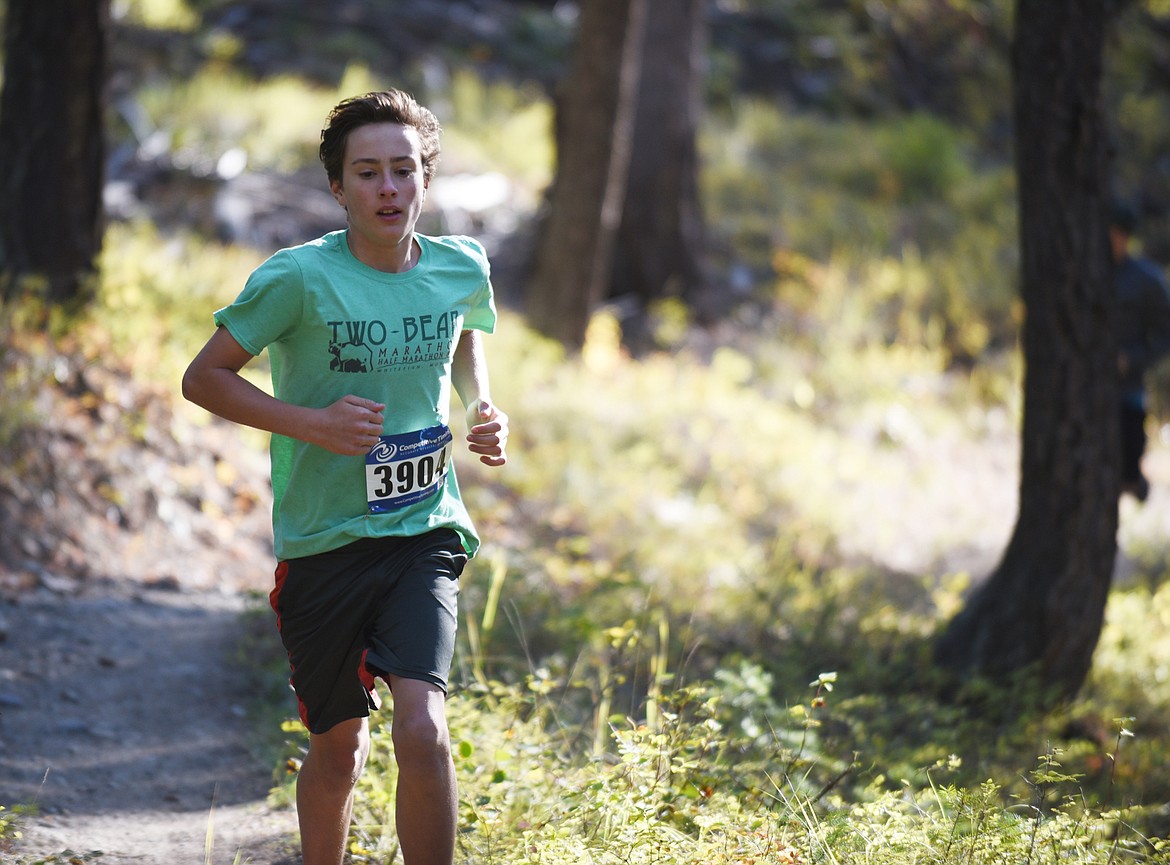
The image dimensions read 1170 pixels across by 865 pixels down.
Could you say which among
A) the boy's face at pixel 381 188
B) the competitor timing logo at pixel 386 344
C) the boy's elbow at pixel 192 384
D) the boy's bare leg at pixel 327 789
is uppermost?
the boy's face at pixel 381 188

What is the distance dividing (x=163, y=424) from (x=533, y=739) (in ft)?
12.1

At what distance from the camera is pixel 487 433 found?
3049 millimetres

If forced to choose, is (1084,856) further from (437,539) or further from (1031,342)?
(1031,342)

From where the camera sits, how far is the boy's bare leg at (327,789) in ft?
10.0

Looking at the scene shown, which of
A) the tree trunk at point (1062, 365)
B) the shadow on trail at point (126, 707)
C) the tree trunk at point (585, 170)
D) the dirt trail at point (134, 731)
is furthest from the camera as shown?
the tree trunk at point (585, 170)

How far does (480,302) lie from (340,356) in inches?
18.9

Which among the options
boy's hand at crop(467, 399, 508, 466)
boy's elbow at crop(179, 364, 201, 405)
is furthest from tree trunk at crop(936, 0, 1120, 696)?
boy's elbow at crop(179, 364, 201, 405)

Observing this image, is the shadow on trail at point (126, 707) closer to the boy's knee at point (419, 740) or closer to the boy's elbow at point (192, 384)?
the boy's knee at point (419, 740)

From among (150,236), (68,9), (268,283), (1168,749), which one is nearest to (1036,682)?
(1168,749)

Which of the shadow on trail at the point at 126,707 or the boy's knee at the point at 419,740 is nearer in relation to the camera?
the boy's knee at the point at 419,740

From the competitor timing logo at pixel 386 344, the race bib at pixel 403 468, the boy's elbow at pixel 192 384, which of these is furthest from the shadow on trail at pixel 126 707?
the competitor timing logo at pixel 386 344

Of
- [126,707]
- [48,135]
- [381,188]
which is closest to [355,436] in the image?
[381,188]

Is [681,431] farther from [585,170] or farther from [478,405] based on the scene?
[478,405]

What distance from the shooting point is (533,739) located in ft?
13.1
